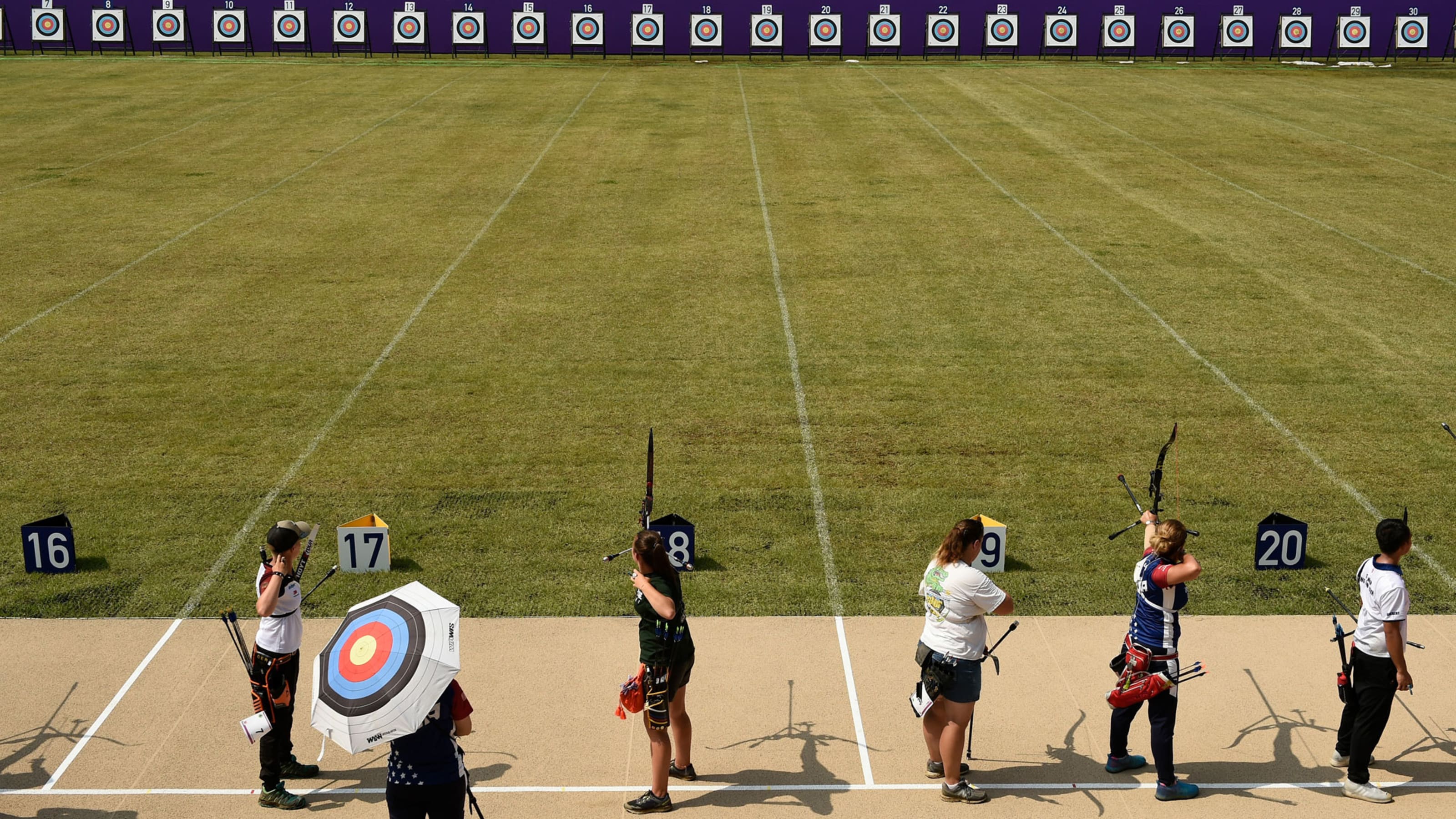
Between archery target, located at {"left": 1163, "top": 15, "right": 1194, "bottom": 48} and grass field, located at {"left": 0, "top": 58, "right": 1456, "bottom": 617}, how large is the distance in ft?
49.7

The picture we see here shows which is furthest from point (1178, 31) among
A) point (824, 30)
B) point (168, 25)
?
point (168, 25)

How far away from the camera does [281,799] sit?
661 centimetres

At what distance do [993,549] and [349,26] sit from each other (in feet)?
130

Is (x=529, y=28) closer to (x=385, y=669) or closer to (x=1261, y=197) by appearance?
(x=1261, y=197)

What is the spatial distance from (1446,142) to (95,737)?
2818 cm

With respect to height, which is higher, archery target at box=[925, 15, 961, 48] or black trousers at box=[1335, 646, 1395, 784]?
Result: archery target at box=[925, 15, 961, 48]

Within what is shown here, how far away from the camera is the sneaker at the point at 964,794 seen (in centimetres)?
671

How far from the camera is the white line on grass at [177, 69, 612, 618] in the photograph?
956 centimetres

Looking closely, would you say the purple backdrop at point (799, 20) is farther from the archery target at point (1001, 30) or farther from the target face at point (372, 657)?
the target face at point (372, 657)

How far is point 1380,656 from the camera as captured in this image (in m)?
6.66

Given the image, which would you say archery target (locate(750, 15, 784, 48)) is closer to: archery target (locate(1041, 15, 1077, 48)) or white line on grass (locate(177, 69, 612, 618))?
archery target (locate(1041, 15, 1077, 48))

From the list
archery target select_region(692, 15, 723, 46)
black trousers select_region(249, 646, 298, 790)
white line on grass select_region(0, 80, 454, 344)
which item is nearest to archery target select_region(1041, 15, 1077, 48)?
archery target select_region(692, 15, 723, 46)

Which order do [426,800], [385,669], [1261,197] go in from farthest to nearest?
1. [1261,197]
2. [426,800]
3. [385,669]

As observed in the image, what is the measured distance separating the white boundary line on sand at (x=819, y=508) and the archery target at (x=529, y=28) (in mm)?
24325
